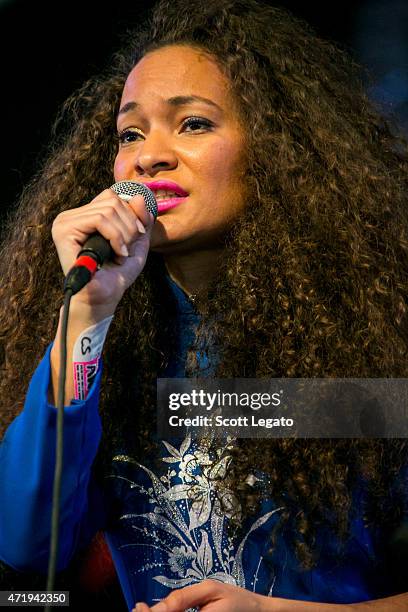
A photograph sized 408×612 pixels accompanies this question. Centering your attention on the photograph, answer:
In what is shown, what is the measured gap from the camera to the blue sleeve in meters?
1.17

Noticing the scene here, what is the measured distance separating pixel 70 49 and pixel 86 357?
1038 millimetres

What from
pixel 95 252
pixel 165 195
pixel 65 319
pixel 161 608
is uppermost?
pixel 165 195

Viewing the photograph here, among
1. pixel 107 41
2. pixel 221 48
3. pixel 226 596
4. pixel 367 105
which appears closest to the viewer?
pixel 226 596

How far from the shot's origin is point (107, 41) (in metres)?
1.93

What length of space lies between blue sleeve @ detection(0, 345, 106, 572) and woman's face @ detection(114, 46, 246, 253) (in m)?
0.36

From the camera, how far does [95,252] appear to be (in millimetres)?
1079

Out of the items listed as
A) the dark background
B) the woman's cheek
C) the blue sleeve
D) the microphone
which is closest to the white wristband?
the blue sleeve

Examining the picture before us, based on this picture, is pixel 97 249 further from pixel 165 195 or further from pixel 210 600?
pixel 210 600

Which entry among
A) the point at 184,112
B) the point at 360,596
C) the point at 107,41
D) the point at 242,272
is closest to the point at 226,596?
the point at 360,596

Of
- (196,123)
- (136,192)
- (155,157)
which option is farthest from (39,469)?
(196,123)

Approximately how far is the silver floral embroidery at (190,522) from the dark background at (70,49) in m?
0.91

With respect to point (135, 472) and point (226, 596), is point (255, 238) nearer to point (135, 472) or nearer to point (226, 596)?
point (135, 472)

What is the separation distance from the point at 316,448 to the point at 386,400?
0.53ft

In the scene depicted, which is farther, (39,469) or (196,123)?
(196,123)
